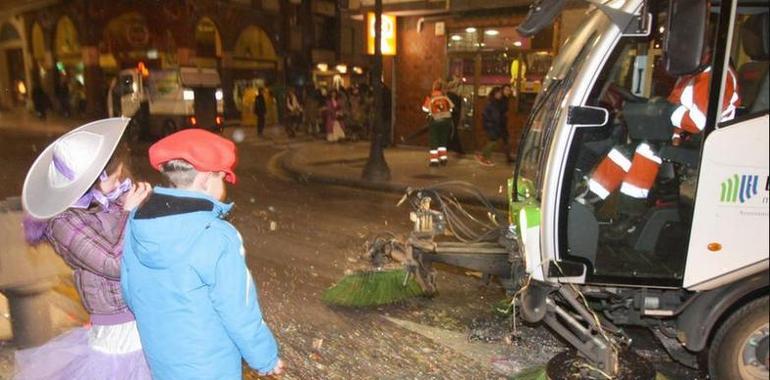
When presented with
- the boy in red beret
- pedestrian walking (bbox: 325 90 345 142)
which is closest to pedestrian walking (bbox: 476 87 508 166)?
pedestrian walking (bbox: 325 90 345 142)

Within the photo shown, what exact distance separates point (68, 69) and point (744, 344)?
35.8 metres

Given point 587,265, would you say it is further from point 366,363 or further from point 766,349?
point 366,363

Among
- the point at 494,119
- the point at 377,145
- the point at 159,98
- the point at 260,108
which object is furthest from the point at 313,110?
the point at 377,145

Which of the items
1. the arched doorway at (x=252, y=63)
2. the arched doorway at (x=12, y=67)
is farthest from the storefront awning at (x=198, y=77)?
the arched doorway at (x=12, y=67)

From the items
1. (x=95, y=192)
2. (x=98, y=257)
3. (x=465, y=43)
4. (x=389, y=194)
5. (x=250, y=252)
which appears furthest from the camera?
(x=465, y=43)

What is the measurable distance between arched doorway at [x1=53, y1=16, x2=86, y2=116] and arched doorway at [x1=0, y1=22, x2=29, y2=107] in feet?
12.7

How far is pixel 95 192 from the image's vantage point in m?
2.67

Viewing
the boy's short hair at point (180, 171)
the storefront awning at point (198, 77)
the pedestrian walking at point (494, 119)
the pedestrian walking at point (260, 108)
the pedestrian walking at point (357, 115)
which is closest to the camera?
the boy's short hair at point (180, 171)

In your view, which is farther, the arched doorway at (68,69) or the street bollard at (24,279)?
the arched doorway at (68,69)

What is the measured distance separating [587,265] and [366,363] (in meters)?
1.74

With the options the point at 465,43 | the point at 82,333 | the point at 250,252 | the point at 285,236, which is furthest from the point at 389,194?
the point at 82,333

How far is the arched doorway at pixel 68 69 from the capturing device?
29.8 m

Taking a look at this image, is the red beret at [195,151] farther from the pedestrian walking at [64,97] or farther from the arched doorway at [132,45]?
the pedestrian walking at [64,97]

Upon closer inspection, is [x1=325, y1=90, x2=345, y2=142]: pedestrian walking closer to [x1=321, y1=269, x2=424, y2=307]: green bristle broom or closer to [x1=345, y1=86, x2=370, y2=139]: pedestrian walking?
[x1=345, y1=86, x2=370, y2=139]: pedestrian walking
